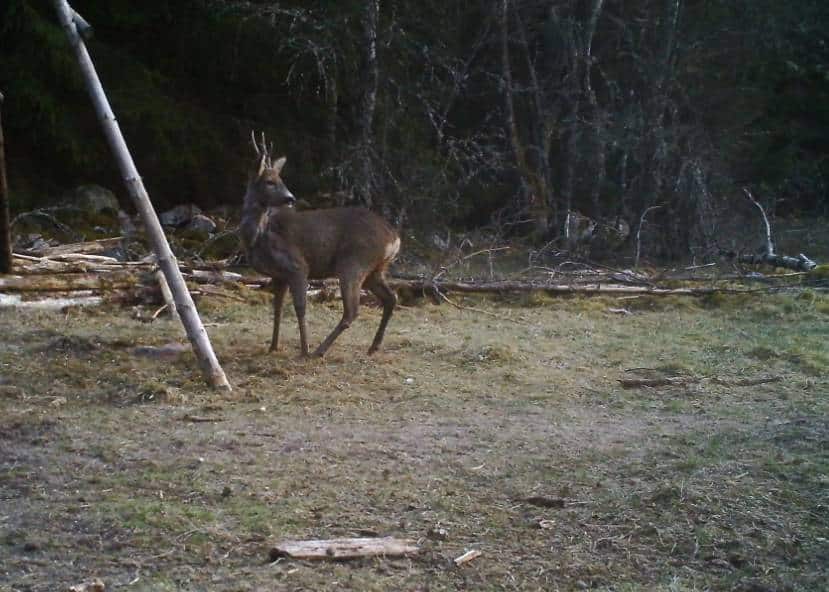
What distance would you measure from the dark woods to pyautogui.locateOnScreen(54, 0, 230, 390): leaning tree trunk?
574 cm

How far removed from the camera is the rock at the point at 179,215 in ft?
47.9

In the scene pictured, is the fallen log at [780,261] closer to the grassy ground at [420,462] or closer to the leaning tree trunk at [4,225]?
the grassy ground at [420,462]

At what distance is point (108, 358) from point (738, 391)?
466 cm

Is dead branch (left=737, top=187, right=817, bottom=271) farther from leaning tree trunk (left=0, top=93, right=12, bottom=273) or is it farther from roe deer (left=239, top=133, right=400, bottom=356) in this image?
leaning tree trunk (left=0, top=93, right=12, bottom=273)

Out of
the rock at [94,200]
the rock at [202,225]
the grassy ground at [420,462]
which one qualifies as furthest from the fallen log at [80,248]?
the grassy ground at [420,462]

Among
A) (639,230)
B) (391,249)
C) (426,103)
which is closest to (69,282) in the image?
(391,249)

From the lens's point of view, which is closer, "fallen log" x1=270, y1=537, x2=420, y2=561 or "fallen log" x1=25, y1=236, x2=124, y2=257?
"fallen log" x1=270, y1=537, x2=420, y2=561

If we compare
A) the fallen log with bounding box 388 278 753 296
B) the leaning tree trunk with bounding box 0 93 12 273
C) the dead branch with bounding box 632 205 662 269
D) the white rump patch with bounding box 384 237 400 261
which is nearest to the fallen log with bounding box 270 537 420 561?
the white rump patch with bounding box 384 237 400 261

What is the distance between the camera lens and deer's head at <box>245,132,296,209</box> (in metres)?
8.41

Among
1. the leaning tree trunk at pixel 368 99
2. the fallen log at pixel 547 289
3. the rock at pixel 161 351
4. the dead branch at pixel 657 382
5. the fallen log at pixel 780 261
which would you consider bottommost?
the dead branch at pixel 657 382

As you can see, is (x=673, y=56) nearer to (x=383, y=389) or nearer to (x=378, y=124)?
(x=378, y=124)

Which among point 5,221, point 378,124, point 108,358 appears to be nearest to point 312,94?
point 378,124

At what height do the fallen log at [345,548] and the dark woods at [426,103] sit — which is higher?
the dark woods at [426,103]

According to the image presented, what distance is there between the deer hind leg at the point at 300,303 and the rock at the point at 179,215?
21.3 ft
